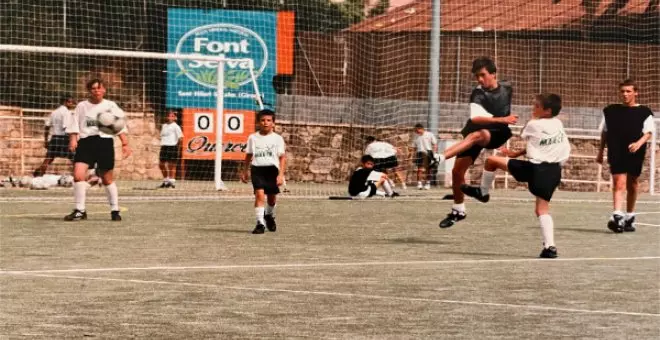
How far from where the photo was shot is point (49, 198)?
25.1 m

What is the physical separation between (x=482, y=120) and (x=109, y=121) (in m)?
4.90

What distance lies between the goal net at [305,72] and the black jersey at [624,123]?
18.3 metres

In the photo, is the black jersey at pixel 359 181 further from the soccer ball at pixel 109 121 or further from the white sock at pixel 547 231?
the white sock at pixel 547 231

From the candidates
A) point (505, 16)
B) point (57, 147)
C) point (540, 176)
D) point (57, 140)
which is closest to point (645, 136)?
point (540, 176)

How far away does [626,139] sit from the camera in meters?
18.2

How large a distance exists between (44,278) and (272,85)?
29651 mm

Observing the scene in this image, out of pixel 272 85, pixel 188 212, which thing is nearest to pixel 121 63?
pixel 272 85

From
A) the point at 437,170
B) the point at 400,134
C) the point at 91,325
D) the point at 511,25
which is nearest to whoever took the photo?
the point at 91,325

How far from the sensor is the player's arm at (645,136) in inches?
696

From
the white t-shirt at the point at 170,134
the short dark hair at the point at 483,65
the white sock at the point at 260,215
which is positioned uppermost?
the short dark hair at the point at 483,65

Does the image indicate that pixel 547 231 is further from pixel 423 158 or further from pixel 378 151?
pixel 423 158

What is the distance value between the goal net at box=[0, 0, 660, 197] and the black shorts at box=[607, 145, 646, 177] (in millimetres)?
18332

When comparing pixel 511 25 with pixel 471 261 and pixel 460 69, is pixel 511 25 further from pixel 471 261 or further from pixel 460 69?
pixel 471 261

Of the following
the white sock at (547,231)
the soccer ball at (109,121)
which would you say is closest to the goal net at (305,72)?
the soccer ball at (109,121)
